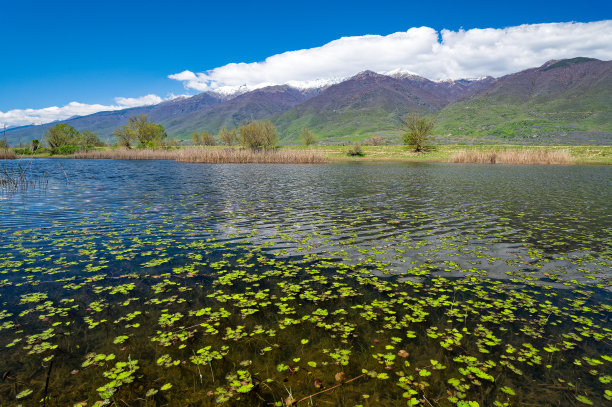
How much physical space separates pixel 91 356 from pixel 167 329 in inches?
65.4

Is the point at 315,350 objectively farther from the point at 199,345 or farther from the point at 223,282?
the point at 223,282

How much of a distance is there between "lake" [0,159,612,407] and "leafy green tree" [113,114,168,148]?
11782 centimetres

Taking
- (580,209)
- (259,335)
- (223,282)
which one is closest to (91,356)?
(259,335)

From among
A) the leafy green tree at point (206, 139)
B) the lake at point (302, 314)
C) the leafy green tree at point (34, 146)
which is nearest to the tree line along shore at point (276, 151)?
the leafy green tree at point (34, 146)

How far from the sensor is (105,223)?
1912 centimetres

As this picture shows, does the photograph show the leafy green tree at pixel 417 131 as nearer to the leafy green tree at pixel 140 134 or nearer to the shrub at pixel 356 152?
the shrub at pixel 356 152

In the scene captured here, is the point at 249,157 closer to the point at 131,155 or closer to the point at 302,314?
the point at 131,155

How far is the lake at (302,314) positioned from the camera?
616 cm

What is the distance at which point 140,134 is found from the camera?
124m

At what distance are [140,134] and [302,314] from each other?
138 meters

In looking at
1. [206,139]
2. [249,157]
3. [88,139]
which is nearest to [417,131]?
[249,157]

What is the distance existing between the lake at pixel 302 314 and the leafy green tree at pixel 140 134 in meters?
118

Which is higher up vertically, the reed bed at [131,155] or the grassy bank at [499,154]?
the reed bed at [131,155]

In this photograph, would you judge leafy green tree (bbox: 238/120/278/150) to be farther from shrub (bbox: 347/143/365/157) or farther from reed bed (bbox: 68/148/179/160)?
shrub (bbox: 347/143/365/157)
